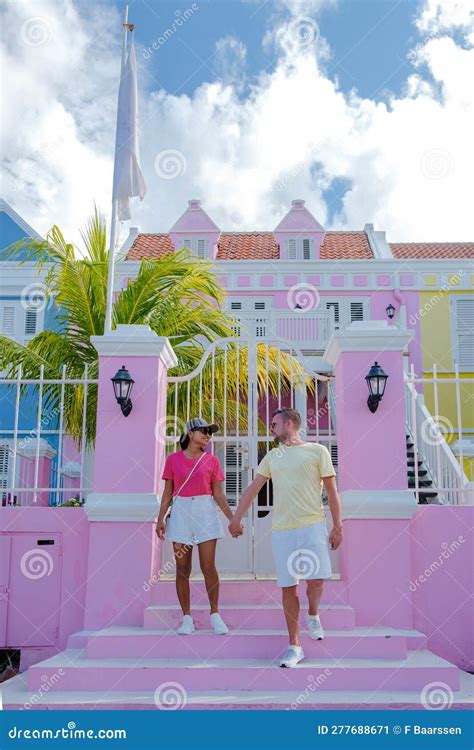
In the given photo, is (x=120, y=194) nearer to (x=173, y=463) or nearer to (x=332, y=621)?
(x=173, y=463)

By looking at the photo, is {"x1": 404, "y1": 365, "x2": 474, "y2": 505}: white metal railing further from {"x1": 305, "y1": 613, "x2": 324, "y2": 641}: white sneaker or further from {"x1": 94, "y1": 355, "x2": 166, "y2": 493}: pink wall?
{"x1": 94, "y1": 355, "x2": 166, "y2": 493}: pink wall

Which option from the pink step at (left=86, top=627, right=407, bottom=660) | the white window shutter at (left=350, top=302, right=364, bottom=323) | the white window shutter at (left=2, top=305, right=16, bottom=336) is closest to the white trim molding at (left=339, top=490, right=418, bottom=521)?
the pink step at (left=86, top=627, right=407, bottom=660)

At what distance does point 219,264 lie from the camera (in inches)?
709

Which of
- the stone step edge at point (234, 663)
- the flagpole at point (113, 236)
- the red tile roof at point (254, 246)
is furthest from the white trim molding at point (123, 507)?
the red tile roof at point (254, 246)

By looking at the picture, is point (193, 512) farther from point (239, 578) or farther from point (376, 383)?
point (376, 383)

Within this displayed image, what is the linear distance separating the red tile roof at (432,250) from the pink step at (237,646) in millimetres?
15219

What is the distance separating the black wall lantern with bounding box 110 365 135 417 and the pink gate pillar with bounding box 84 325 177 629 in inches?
5.0

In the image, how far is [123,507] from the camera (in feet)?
18.9

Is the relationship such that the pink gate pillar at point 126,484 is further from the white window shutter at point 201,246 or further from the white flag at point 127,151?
the white window shutter at point 201,246

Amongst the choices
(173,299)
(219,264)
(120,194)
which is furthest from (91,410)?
(219,264)

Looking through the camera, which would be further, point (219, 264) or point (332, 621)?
point (219, 264)
